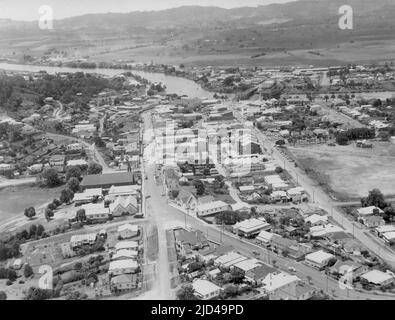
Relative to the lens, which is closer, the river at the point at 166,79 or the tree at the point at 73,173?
the tree at the point at 73,173

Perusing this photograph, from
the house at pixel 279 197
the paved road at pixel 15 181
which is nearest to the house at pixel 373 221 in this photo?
the house at pixel 279 197

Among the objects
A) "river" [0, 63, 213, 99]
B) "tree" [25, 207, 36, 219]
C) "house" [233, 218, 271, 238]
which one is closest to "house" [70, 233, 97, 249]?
"tree" [25, 207, 36, 219]

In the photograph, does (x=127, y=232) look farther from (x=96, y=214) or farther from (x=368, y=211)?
(x=368, y=211)

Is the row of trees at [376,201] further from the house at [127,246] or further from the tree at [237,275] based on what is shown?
the house at [127,246]

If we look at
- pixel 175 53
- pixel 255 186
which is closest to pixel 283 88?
pixel 255 186

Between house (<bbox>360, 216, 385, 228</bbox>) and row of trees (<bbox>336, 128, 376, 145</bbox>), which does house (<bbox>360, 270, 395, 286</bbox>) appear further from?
row of trees (<bbox>336, 128, 376, 145</bbox>)

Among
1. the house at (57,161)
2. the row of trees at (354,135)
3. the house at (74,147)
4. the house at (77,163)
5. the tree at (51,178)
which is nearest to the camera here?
the tree at (51,178)
